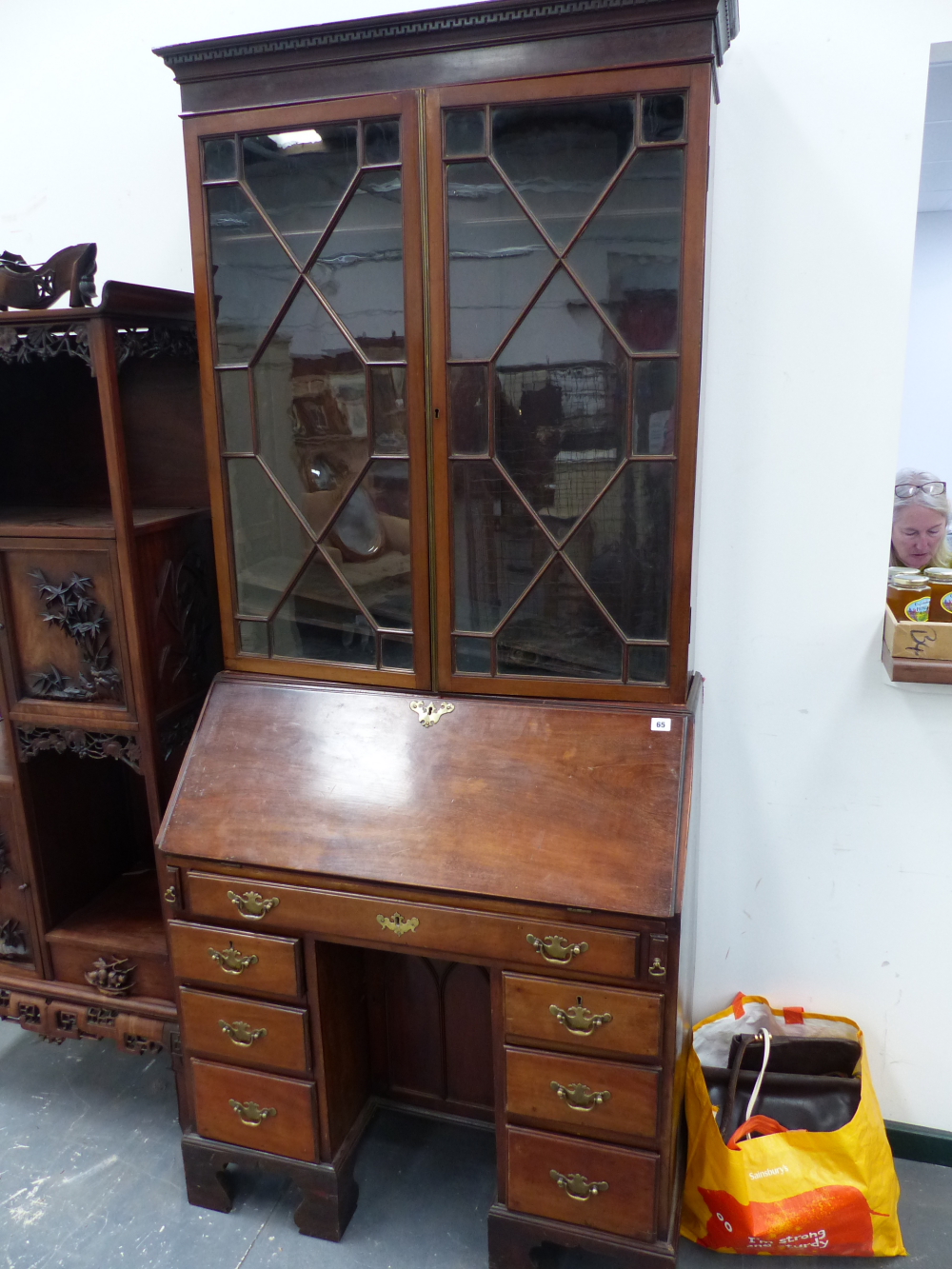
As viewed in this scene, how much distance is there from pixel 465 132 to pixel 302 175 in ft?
0.98

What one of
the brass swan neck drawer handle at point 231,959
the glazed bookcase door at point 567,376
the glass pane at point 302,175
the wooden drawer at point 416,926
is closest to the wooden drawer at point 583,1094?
the wooden drawer at point 416,926

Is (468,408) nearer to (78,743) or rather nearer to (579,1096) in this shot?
(78,743)

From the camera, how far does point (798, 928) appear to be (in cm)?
189

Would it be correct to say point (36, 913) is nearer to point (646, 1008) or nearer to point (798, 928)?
point (646, 1008)

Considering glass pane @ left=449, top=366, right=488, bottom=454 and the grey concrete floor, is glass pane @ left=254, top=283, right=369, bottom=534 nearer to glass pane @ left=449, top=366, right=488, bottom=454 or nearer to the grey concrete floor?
glass pane @ left=449, top=366, right=488, bottom=454

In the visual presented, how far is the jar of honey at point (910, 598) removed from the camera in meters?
1.61

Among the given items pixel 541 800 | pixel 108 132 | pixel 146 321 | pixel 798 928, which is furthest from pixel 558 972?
pixel 108 132

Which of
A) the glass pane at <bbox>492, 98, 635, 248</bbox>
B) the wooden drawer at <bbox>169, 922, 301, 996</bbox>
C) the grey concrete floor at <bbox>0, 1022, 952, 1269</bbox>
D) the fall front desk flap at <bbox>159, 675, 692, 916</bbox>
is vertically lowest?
the grey concrete floor at <bbox>0, 1022, 952, 1269</bbox>

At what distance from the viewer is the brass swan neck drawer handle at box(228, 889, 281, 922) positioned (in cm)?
158

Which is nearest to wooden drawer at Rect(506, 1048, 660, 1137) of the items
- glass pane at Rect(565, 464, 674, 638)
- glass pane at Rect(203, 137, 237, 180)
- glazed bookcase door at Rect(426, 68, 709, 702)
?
glazed bookcase door at Rect(426, 68, 709, 702)

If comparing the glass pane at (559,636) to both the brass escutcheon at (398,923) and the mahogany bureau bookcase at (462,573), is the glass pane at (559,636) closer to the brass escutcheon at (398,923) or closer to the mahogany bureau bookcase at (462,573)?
the mahogany bureau bookcase at (462,573)

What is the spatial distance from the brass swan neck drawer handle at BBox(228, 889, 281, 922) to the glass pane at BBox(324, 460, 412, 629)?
21.0 inches

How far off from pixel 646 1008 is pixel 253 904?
70 centimetres

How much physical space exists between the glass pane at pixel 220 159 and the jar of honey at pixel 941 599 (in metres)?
1.43
